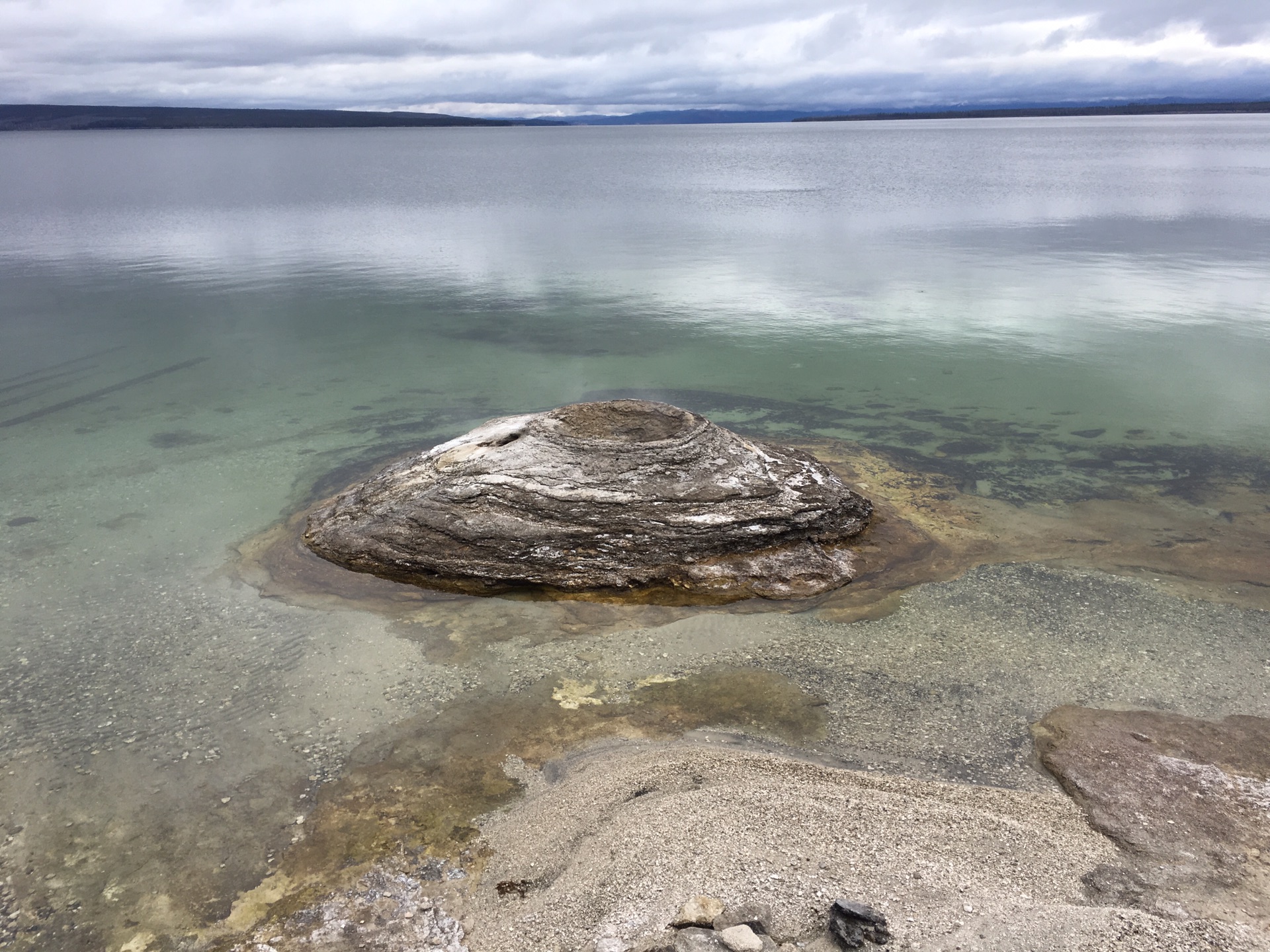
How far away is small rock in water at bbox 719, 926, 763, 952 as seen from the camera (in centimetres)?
412

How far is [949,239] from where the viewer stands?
30219 mm

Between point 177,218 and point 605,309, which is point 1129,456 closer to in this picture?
point 605,309

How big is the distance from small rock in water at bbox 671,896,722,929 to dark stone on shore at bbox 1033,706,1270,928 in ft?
7.20

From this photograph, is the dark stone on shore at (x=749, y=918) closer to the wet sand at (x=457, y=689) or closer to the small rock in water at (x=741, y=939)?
the small rock in water at (x=741, y=939)

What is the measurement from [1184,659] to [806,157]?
90.6 metres


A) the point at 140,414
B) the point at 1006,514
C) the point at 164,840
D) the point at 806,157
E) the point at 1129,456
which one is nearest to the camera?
the point at 164,840

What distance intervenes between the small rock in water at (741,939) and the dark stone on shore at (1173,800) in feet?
6.81

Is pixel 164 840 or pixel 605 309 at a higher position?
pixel 605 309

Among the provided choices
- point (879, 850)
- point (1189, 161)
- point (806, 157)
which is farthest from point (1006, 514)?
point (806, 157)

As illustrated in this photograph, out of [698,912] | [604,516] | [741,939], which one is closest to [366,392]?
[604,516]

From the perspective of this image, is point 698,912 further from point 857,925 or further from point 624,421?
point 624,421

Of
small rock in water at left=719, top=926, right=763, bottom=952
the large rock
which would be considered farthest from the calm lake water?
small rock in water at left=719, top=926, right=763, bottom=952

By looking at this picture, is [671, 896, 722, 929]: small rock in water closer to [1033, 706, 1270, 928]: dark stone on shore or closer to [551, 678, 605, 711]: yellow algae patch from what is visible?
[1033, 706, 1270, 928]: dark stone on shore

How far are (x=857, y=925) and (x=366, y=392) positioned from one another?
13.3 m
